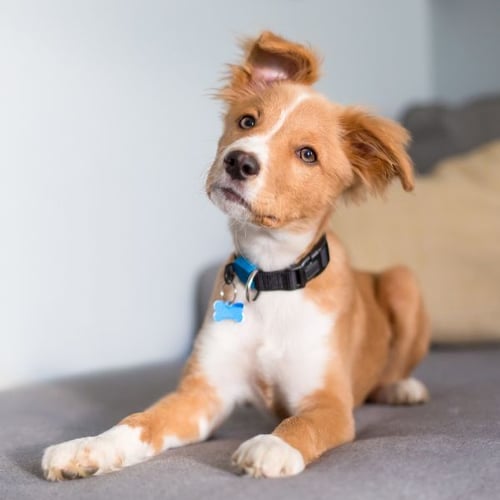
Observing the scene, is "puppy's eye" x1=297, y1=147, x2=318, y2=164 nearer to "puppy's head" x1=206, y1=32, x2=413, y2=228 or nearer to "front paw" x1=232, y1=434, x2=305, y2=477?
"puppy's head" x1=206, y1=32, x2=413, y2=228

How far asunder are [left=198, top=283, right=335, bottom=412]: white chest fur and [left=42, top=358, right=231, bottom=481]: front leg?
0.05m

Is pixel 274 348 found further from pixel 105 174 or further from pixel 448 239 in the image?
pixel 448 239

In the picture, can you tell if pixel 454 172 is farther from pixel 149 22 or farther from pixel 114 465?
pixel 114 465

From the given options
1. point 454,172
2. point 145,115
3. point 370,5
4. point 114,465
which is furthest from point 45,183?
point 370,5

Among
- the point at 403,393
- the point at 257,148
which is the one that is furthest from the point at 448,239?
the point at 257,148

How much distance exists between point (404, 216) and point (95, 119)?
1407mm

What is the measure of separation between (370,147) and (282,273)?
0.44 m

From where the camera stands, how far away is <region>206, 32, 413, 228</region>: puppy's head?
2.04 metres

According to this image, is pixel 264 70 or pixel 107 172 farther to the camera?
pixel 107 172

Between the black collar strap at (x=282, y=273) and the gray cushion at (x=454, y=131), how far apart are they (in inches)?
80.7

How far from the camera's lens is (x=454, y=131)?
423 cm

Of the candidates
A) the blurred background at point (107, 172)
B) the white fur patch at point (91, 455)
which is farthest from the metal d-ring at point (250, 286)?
the blurred background at point (107, 172)

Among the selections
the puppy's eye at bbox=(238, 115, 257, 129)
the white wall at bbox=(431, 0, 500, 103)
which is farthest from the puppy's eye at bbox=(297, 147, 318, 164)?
the white wall at bbox=(431, 0, 500, 103)

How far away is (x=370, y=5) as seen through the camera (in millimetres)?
4445
